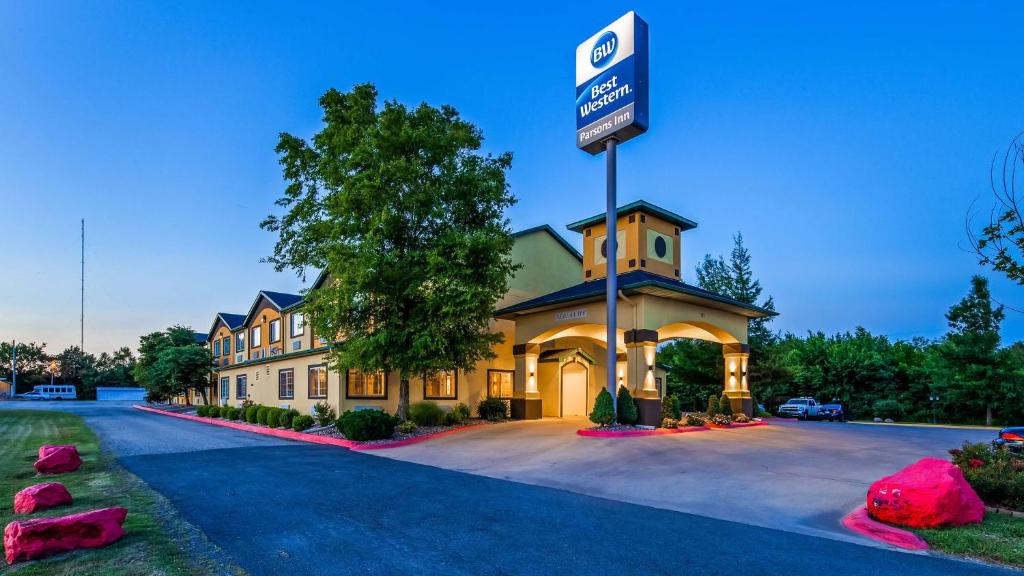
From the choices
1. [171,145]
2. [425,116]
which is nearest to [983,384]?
[425,116]

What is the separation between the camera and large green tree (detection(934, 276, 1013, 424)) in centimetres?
2875

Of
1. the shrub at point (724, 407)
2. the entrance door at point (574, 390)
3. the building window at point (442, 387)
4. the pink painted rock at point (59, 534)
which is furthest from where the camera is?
the entrance door at point (574, 390)

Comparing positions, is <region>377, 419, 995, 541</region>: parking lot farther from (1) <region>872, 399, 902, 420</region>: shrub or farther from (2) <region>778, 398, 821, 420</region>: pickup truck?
(1) <region>872, 399, 902, 420</region>: shrub

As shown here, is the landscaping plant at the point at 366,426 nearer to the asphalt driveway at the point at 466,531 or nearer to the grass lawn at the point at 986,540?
the asphalt driveway at the point at 466,531

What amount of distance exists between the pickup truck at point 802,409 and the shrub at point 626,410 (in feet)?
63.3

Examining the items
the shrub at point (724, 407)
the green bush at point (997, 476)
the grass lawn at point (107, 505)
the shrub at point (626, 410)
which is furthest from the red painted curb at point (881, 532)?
the shrub at point (724, 407)

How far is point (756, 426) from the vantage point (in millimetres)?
22375

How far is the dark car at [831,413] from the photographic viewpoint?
33.5 m

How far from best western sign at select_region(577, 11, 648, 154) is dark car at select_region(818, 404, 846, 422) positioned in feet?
76.1

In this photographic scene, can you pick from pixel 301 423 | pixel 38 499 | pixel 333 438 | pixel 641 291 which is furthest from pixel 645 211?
pixel 38 499

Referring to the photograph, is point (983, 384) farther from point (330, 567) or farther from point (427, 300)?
point (330, 567)

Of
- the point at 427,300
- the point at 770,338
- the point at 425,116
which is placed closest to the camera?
the point at 427,300

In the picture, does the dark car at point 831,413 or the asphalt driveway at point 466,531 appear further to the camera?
the dark car at point 831,413

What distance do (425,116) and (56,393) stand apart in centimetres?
8278
